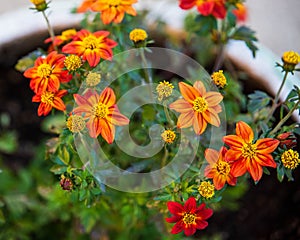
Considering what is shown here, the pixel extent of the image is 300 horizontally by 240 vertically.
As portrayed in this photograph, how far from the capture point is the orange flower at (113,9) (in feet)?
2.47

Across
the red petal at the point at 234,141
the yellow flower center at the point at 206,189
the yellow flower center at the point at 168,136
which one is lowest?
the yellow flower center at the point at 206,189

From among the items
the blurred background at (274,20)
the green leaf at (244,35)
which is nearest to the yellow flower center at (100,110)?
the green leaf at (244,35)

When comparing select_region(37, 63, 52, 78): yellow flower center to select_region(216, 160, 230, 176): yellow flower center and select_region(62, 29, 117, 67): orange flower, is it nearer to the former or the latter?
select_region(62, 29, 117, 67): orange flower

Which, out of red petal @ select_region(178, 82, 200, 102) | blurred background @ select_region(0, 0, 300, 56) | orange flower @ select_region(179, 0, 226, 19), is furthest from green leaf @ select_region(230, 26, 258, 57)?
blurred background @ select_region(0, 0, 300, 56)

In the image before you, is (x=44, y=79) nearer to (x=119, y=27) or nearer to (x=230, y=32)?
(x=119, y=27)

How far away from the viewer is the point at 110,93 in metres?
0.66

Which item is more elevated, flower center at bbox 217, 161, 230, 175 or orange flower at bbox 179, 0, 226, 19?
orange flower at bbox 179, 0, 226, 19

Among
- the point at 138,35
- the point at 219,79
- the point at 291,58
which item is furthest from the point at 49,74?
the point at 291,58

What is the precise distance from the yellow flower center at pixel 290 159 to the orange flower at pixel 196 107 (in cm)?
11

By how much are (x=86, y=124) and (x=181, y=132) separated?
16cm

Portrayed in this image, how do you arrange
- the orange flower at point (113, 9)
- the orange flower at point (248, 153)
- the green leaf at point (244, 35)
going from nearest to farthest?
the orange flower at point (248, 153)
the orange flower at point (113, 9)
the green leaf at point (244, 35)

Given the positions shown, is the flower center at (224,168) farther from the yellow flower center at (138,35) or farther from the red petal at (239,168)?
the yellow flower center at (138,35)

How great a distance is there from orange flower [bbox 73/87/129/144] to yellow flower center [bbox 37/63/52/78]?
0.07m

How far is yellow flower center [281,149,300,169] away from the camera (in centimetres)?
65
